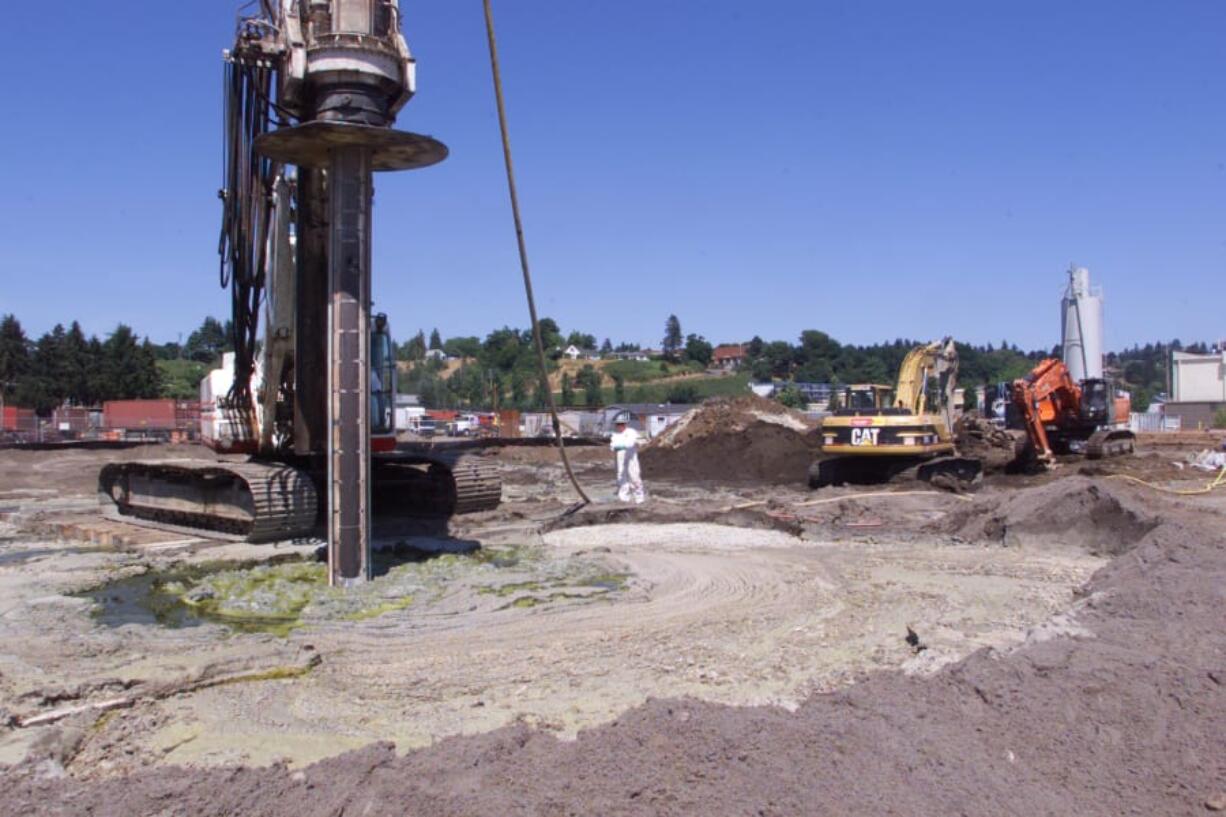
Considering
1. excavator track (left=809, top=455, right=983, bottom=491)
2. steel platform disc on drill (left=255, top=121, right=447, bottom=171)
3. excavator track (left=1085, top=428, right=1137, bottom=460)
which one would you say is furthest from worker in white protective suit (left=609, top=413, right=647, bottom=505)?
excavator track (left=1085, top=428, right=1137, bottom=460)

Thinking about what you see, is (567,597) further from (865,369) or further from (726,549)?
(865,369)

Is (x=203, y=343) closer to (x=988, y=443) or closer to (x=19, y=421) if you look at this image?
(x=19, y=421)

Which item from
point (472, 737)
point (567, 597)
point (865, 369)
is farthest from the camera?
point (865, 369)

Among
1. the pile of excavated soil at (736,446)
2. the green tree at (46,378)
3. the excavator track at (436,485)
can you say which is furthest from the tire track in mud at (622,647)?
the green tree at (46,378)

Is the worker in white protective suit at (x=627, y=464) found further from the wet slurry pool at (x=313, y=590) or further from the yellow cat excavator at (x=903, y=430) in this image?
the wet slurry pool at (x=313, y=590)

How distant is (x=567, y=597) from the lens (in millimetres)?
8023

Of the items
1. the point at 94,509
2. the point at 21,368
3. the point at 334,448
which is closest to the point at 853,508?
the point at 334,448

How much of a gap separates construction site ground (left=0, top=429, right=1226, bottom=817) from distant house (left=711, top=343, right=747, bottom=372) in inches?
4420

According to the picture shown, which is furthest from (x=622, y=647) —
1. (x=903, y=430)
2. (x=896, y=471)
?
(x=896, y=471)

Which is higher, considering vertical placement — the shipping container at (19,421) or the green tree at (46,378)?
the green tree at (46,378)

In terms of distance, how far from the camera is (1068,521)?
35.9ft

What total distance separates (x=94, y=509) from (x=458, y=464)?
687 centimetres

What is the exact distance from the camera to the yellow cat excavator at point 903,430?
17.9 metres

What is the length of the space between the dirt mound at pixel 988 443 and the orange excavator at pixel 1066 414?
42 cm
